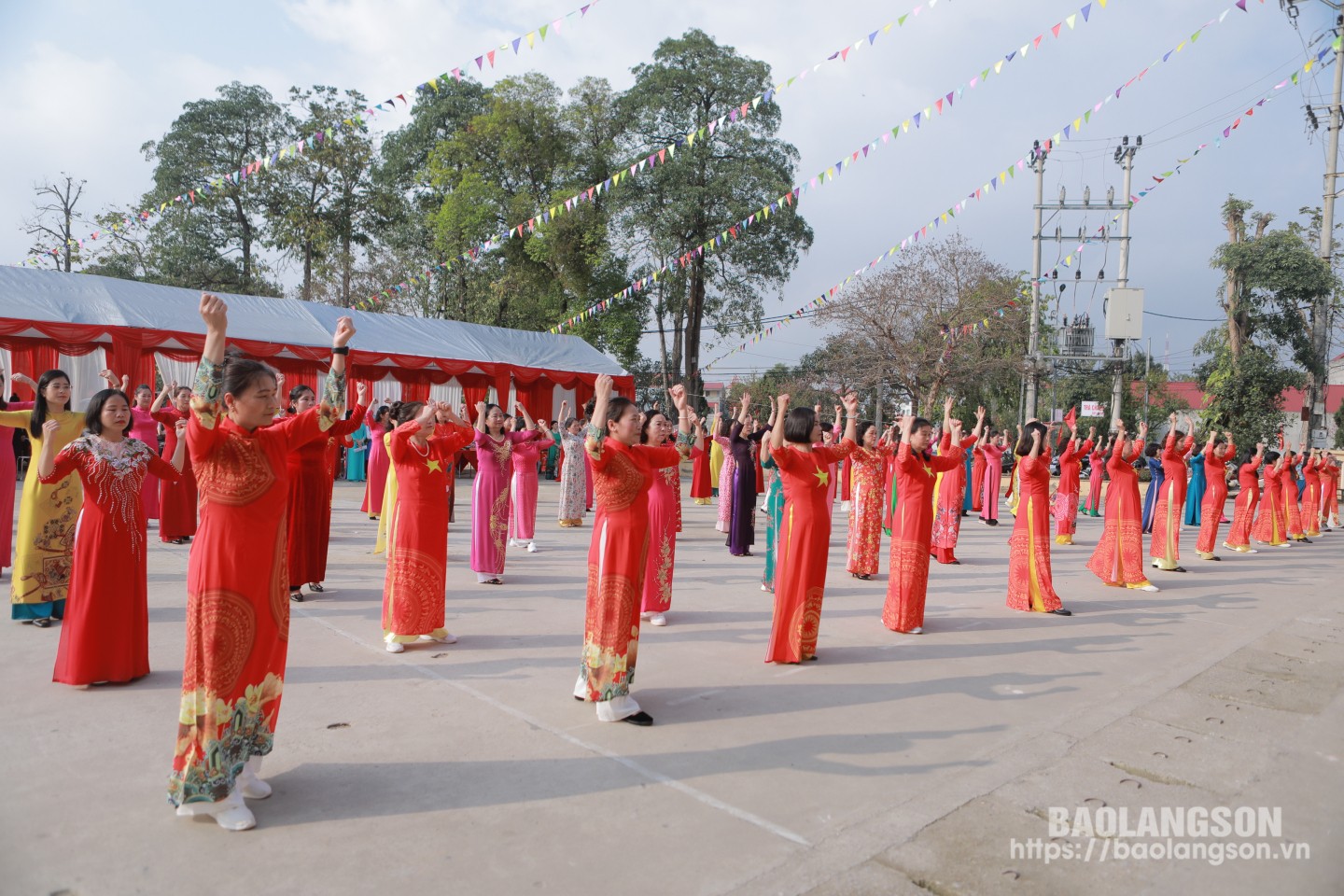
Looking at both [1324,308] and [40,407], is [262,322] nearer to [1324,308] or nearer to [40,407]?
[40,407]

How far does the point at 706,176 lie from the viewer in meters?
25.3

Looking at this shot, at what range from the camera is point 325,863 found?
269cm

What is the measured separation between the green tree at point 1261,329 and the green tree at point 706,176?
11.7 metres

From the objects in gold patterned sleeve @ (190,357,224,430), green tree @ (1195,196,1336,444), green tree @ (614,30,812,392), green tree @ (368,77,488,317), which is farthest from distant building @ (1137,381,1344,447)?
gold patterned sleeve @ (190,357,224,430)

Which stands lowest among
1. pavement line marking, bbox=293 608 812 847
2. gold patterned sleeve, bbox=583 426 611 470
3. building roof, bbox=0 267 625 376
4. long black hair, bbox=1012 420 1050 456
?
pavement line marking, bbox=293 608 812 847

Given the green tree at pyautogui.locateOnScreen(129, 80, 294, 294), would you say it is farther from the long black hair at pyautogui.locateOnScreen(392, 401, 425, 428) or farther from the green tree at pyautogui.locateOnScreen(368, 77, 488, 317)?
the long black hair at pyautogui.locateOnScreen(392, 401, 425, 428)

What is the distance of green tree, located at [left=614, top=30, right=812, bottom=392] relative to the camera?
2455 centimetres

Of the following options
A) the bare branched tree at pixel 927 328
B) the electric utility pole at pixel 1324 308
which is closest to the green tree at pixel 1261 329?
the electric utility pole at pixel 1324 308

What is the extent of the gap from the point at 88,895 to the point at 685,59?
2665cm

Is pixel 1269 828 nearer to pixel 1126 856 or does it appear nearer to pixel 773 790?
pixel 1126 856

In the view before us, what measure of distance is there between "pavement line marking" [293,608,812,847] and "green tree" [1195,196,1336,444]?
22.0 metres

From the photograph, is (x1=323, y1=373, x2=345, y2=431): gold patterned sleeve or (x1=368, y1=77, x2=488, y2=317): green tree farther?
(x1=368, y1=77, x2=488, y2=317): green tree

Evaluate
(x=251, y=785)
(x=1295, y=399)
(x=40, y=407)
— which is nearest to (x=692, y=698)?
(x=251, y=785)

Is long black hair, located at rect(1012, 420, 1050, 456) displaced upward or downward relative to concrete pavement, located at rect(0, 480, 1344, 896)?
upward
